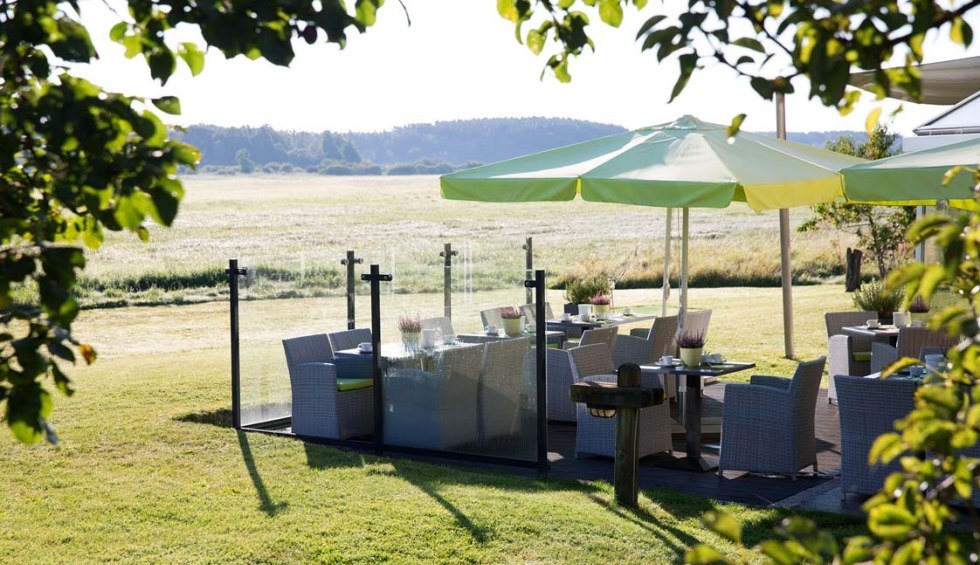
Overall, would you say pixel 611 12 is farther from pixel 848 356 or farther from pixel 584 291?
pixel 584 291

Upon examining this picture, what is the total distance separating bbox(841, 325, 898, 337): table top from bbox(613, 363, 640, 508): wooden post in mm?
4237

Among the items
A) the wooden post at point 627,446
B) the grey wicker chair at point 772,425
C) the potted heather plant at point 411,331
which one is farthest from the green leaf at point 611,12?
the potted heather plant at point 411,331

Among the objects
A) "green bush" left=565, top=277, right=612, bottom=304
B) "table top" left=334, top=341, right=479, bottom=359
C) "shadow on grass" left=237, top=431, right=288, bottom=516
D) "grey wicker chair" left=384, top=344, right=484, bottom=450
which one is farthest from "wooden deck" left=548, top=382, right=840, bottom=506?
"green bush" left=565, top=277, right=612, bottom=304

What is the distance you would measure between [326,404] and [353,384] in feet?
0.87

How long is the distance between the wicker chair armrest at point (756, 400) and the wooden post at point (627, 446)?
96 centimetres

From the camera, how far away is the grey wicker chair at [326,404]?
8844 millimetres

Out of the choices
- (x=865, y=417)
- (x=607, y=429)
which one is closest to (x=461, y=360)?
(x=607, y=429)

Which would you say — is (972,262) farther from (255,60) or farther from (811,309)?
(811,309)

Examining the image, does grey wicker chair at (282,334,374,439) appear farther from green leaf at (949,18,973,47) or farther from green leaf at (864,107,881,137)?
green leaf at (949,18,973,47)

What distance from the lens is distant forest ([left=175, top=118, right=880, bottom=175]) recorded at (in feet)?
433

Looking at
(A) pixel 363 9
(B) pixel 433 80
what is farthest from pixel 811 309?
(B) pixel 433 80

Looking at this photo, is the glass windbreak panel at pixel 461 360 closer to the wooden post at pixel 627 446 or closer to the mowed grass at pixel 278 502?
the mowed grass at pixel 278 502

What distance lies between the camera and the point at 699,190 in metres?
7.62

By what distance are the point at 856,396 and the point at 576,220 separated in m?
60.8
